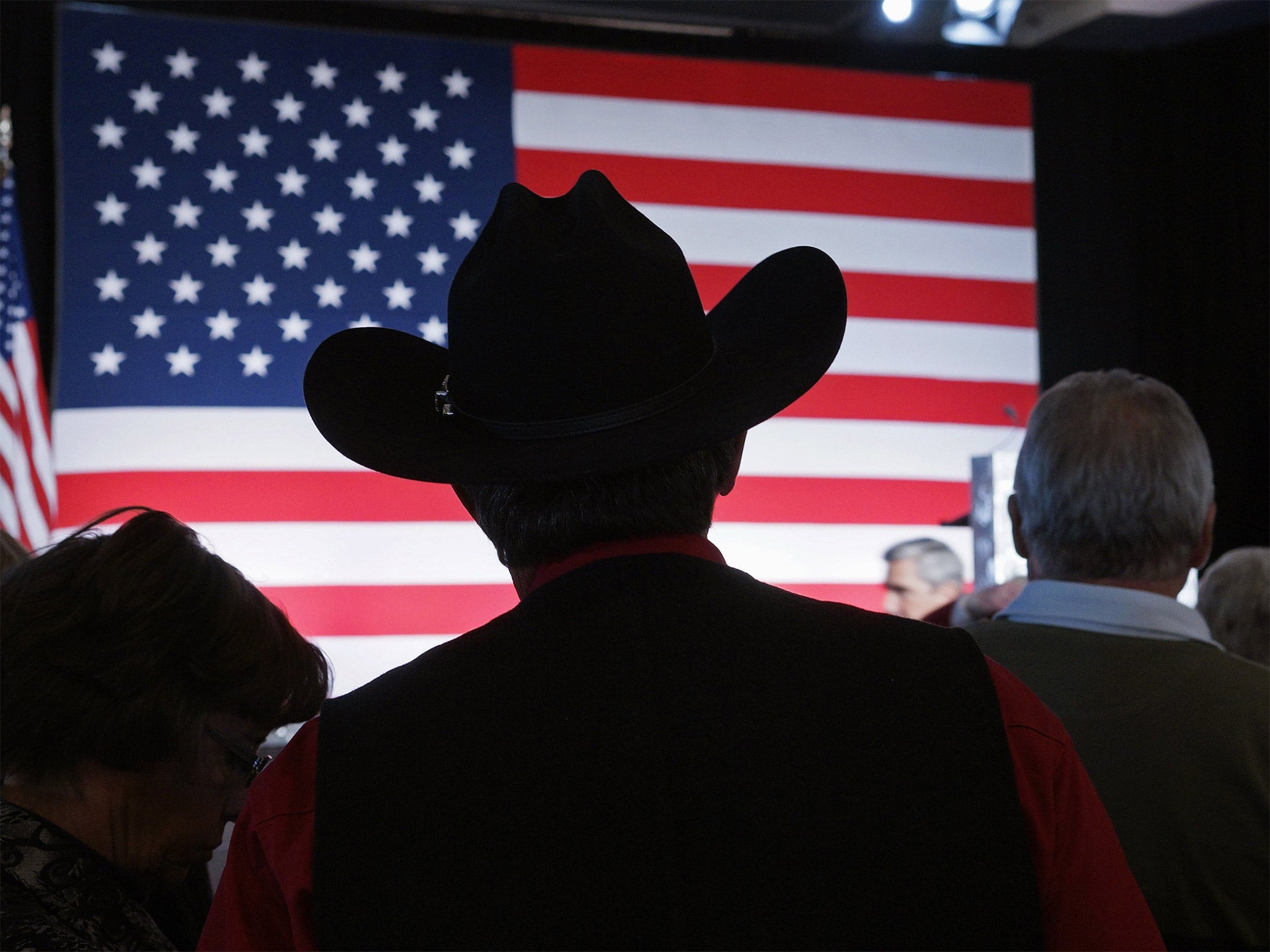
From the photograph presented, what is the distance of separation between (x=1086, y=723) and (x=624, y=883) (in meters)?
0.68

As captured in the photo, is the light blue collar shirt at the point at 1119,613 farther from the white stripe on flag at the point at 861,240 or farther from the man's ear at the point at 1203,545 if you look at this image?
the white stripe on flag at the point at 861,240

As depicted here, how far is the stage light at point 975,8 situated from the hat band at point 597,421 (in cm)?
349

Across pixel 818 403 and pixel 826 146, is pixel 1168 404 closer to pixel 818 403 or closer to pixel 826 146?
pixel 818 403

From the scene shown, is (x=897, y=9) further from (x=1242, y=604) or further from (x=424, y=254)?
(x=1242, y=604)

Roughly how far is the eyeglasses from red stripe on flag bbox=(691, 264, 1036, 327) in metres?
2.90

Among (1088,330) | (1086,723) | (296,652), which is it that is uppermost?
(1088,330)

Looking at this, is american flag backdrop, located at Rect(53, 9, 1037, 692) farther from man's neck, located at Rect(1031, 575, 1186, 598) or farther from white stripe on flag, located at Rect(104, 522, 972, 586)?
man's neck, located at Rect(1031, 575, 1186, 598)

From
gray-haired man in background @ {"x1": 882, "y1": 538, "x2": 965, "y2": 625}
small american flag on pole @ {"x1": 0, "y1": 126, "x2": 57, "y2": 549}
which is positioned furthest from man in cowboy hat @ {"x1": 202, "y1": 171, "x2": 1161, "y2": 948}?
gray-haired man in background @ {"x1": 882, "y1": 538, "x2": 965, "y2": 625}

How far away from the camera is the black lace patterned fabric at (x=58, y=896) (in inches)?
33.2

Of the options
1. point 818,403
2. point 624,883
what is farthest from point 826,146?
point 624,883

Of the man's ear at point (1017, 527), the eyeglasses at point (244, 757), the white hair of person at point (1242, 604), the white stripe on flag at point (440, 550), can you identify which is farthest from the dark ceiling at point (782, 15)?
the eyeglasses at point (244, 757)

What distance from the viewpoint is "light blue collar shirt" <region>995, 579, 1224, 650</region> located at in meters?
1.18

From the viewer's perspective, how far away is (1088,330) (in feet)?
13.8

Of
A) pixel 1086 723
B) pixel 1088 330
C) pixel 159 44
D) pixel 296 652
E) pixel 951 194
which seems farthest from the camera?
pixel 1088 330
